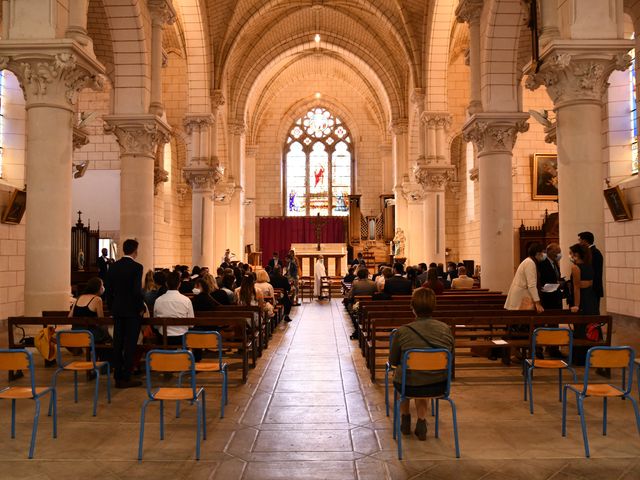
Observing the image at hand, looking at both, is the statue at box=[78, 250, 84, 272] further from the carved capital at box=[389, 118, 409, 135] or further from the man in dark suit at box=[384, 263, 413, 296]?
the carved capital at box=[389, 118, 409, 135]

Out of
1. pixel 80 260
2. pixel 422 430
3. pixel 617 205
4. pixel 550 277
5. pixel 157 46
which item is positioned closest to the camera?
pixel 422 430

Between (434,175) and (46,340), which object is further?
(434,175)

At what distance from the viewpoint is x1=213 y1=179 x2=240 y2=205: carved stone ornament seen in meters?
25.6

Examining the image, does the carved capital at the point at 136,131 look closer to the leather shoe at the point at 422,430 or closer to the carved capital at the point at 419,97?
the leather shoe at the point at 422,430

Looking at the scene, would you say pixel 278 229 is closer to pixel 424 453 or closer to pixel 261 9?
pixel 261 9

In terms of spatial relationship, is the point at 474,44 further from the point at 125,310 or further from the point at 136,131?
the point at 125,310

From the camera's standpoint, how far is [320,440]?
17.4 ft

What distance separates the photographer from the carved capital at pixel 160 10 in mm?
13156

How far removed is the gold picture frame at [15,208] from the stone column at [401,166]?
1738 cm

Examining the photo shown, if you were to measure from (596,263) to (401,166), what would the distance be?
19.5 metres

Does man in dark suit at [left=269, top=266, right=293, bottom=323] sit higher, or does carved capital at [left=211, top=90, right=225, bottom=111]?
carved capital at [left=211, top=90, right=225, bottom=111]

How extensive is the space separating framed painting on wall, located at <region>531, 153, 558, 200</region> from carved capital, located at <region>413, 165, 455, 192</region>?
283cm

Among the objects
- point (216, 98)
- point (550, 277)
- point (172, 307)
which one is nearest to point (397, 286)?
point (550, 277)

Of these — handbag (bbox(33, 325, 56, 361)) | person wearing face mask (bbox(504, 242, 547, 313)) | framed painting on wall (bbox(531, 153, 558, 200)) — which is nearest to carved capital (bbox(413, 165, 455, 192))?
framed painting on wall (bbox(531, 153, 558, 200))
